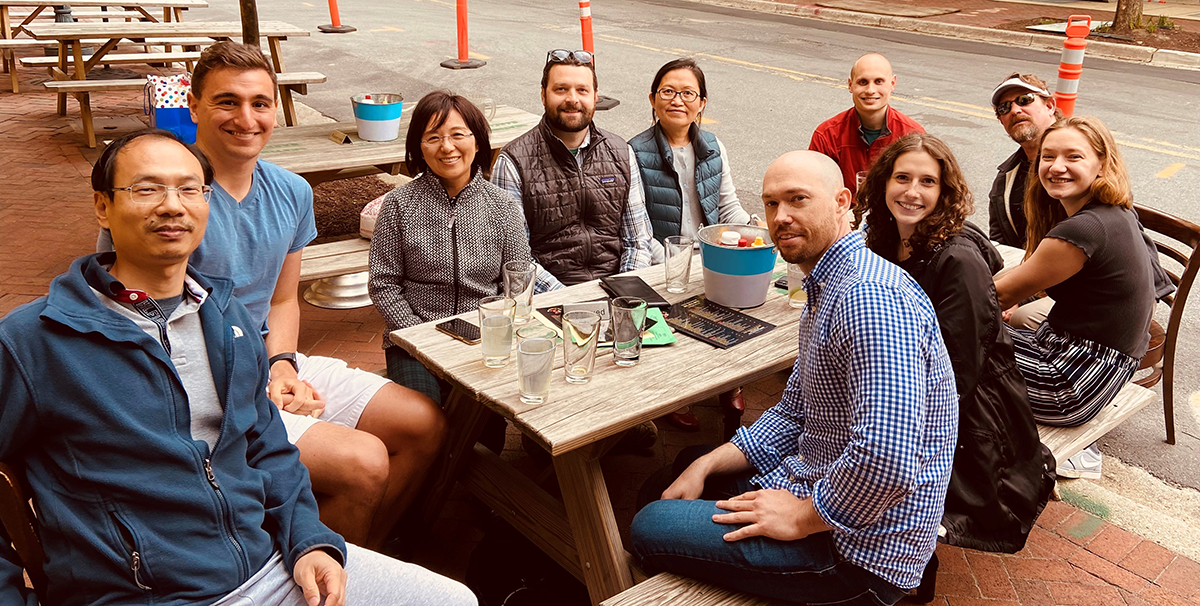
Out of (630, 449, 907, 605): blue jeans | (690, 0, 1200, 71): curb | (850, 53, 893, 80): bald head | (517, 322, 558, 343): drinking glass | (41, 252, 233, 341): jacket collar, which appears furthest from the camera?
(690, 0, 1200, 71): curb

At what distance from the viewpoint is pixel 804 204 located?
95.3 inches

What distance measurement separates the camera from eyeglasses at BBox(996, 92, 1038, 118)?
437 centimetres

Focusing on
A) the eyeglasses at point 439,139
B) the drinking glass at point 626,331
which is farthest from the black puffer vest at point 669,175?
the drinking glass at point 626,331

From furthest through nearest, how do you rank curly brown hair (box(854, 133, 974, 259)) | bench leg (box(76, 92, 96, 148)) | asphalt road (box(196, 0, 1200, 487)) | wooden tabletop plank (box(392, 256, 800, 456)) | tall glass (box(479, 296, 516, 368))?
1. bench leg (box(76, 92, 96, 148))
2. asphalt road (box(196, 0, 1200, 487))
3. curly brown hair (box(854, 133, 974, 259))
4. tall glass (box(479, 296, 516, 368))
5. wooden tabletop plank (box(392, 256, 800, 456))

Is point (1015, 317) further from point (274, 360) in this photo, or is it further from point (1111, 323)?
point (274, 360)

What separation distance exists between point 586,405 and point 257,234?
1300 mm

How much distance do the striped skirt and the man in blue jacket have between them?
7.26ft

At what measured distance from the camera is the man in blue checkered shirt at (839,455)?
209 centimetres

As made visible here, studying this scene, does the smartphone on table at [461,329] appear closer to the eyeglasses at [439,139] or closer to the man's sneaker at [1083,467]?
the eyeglasses at [439,139]

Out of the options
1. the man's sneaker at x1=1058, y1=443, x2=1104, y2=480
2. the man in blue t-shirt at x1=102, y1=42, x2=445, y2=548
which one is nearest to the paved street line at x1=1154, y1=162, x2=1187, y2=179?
the man's sneaker at x1=1058, y1=443, x2=1104, y2=480

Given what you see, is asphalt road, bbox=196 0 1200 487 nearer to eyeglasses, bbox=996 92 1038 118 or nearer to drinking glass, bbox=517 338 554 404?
eyeglasses, bbox=996 92 1038 118

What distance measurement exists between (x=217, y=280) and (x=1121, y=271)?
2.96 metres

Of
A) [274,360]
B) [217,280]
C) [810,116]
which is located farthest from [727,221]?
[810,116]

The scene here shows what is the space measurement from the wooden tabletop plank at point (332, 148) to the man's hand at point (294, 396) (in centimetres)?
218
